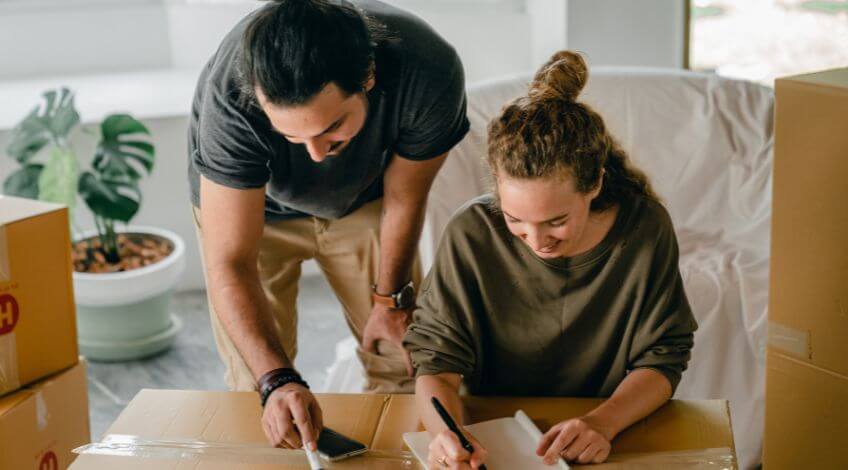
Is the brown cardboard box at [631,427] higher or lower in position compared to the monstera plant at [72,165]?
lower

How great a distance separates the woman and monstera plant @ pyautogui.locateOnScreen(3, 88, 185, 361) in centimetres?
141

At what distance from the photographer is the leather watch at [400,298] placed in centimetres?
179

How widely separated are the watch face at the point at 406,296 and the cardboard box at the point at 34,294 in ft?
1.80

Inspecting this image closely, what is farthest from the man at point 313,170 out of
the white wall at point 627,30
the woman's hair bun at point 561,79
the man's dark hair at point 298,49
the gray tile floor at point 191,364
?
the white wall at point 627,30

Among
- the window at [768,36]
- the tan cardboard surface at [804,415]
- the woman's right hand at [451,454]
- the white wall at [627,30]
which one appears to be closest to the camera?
the woman's right hand at [451,454]

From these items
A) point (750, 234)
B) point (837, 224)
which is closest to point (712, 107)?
point (750, 234)

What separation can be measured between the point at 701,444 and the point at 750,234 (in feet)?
4.03

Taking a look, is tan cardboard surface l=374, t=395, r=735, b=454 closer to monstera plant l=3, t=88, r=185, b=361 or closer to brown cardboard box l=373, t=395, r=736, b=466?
brown cardboard box l=373, t=395, r=736, b=466

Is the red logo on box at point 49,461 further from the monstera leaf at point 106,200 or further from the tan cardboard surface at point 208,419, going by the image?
the monstera leaf at point 106,200

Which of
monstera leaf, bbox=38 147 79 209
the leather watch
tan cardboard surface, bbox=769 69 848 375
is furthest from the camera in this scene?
monstera leaf, bbox=38 147 79 209

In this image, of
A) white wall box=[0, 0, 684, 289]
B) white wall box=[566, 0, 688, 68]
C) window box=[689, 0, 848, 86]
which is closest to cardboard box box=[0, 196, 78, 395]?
white wall box=[0, 0, 684, 289]

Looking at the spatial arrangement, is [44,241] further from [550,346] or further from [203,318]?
[203,318]

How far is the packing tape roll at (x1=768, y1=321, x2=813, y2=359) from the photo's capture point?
1.44 metres

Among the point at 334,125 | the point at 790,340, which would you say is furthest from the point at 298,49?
the point at 790,340
